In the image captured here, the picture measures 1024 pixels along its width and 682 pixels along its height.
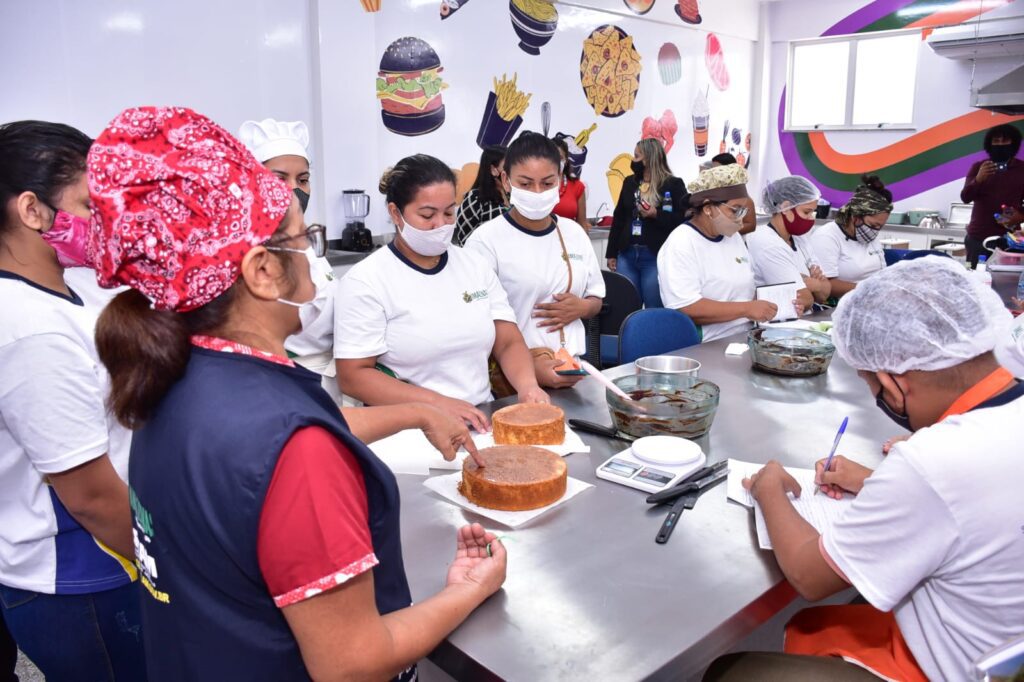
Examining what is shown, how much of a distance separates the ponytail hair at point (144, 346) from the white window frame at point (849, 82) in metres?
9.10

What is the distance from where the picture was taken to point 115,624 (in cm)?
146

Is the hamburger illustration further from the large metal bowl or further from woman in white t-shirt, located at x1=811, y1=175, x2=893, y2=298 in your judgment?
the large metal bowl

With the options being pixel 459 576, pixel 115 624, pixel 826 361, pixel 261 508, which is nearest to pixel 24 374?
pixel 115 624

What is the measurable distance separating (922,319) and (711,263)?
218cm

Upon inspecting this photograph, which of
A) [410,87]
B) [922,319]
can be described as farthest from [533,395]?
[410,87]

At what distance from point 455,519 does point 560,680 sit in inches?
20.8

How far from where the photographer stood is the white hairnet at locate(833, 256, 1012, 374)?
52.0 inches

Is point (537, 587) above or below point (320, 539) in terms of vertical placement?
below

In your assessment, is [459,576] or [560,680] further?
[459,576]

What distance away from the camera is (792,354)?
8.55 ft

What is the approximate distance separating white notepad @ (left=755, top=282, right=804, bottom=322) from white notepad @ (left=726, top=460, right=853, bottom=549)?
174cm

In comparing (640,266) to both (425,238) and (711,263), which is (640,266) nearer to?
(711,263)

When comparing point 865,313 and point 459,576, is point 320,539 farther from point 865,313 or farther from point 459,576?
point 865,313

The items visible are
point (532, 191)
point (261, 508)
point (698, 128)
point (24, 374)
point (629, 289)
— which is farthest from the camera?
point (698, 128)
